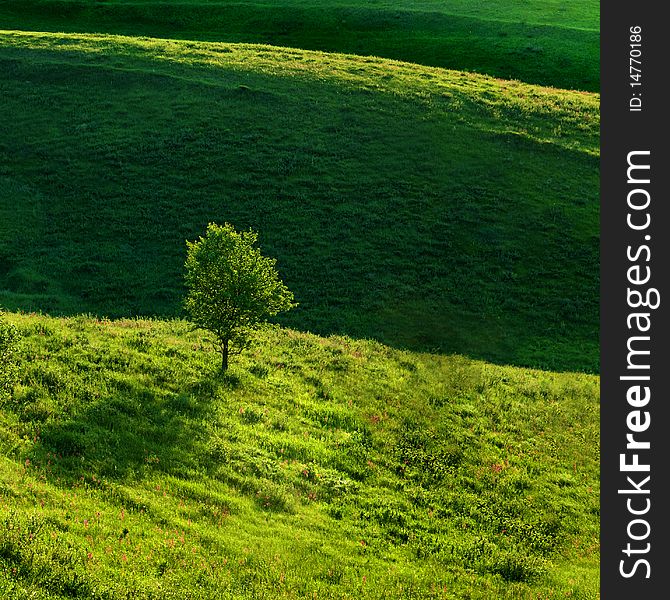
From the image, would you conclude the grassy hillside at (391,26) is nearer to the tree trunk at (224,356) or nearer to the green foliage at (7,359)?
the tree trunk at (224,356)

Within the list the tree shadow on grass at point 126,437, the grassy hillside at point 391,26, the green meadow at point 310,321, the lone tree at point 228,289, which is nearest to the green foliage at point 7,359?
the green meadow at point 310,321

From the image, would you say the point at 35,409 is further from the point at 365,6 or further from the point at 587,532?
the point at 365,6

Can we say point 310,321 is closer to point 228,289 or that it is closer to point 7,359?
point 228,289

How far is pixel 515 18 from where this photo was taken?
92938mm

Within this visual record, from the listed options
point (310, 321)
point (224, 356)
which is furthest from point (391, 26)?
→ point (224, 356)

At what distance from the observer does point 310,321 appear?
1411 inches

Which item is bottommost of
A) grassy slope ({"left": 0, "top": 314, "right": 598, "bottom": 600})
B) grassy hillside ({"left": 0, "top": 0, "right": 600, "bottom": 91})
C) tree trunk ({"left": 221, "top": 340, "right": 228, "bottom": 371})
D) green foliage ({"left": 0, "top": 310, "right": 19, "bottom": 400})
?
grassy slope ({"left": 0, "top": 314, "right": 598, "bottom": 600})

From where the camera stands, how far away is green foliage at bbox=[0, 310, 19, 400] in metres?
18.4

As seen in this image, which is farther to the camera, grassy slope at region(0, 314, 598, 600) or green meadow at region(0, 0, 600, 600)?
green meadow at region(0, 0, 600, 600)

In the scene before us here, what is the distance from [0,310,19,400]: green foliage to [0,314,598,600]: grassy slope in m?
0.46

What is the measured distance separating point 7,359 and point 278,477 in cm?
878

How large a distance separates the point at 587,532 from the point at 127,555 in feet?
43.2

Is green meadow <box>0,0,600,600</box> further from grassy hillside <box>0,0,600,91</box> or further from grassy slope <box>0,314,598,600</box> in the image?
grassy hillside <box>0,0,600,91</box>

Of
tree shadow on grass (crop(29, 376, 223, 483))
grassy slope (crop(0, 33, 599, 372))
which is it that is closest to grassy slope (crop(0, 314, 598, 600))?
tree shadow on grass (crop(29, 376, 223, 483))
